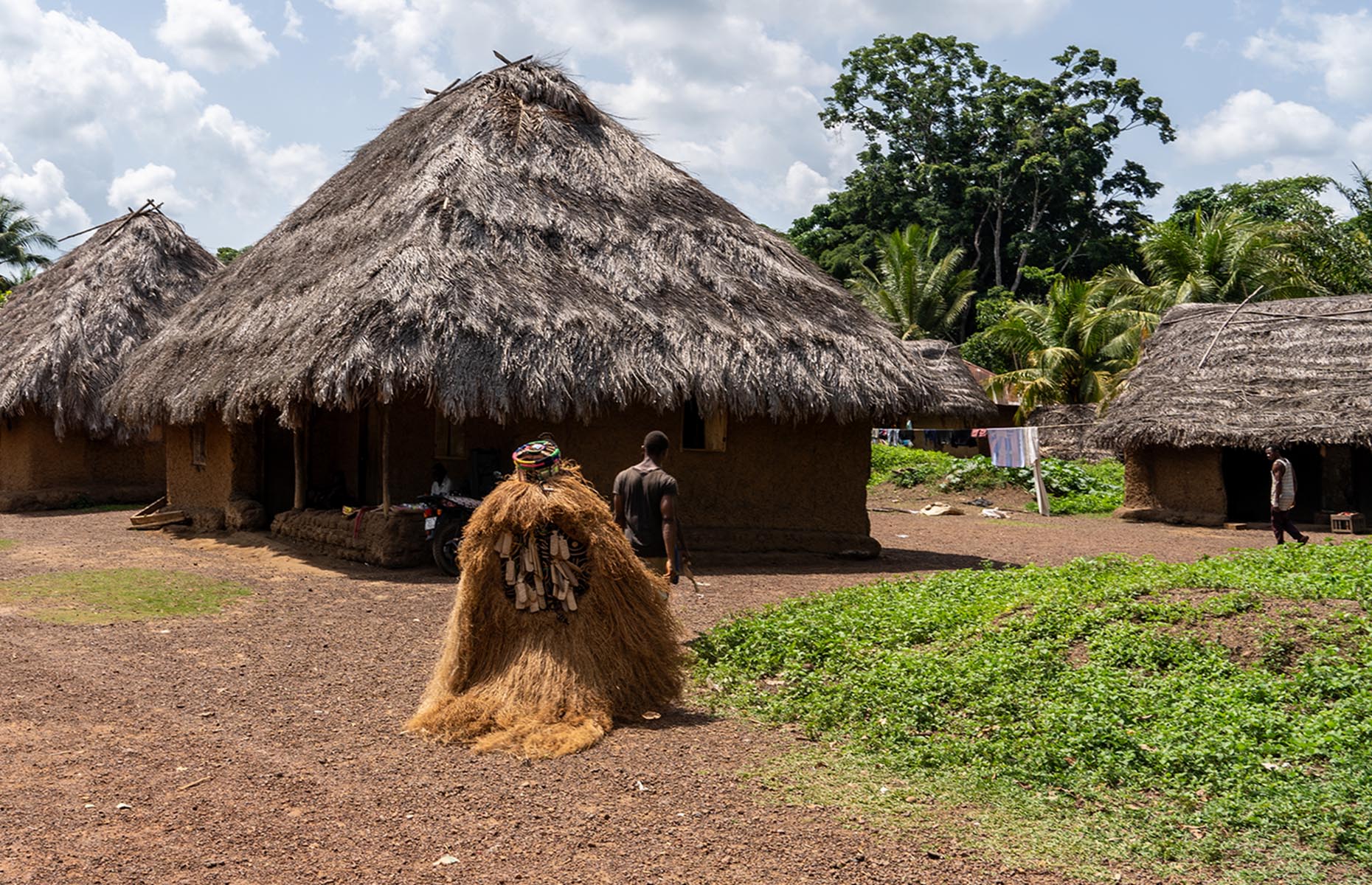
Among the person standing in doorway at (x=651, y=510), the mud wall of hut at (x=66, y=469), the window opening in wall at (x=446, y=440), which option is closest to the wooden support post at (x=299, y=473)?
the window opening in wall at (x=446, y=440)

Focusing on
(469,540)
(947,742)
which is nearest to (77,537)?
(469,540)

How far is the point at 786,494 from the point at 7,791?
9399 mm

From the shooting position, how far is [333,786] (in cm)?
484

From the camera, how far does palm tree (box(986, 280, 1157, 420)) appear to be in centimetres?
2753

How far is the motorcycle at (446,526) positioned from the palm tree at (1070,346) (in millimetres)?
19523

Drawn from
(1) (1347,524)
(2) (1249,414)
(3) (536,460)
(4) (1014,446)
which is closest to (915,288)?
(4) (1014,446)

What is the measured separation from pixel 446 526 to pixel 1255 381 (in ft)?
46.0

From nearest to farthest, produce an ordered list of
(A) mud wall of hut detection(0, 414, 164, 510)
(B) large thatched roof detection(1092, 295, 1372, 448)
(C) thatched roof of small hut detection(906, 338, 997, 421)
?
(B) large thatched roof detection(1092, 295, 1372, 448) < (A) mud wall of hut detection(0, 414, 164, 510) < (C) thatched roof of small hut detection(906, 338, 997, 421)

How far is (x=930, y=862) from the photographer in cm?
399

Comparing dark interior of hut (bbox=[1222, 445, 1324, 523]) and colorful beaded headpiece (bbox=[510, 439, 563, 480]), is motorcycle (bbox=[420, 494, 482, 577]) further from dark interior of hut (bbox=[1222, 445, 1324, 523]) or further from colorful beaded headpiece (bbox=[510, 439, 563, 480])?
dark interior of hut (bbox=[1222, 445, 1324, 523])

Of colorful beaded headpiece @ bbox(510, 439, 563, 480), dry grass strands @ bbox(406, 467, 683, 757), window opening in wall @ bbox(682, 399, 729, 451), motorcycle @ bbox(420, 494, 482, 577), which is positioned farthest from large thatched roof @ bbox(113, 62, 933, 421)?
dry grass strands @ bbox(406, 467, 683, 757)

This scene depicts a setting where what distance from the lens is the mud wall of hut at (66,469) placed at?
1875cm

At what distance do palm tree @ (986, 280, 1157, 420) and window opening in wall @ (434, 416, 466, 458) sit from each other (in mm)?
17919

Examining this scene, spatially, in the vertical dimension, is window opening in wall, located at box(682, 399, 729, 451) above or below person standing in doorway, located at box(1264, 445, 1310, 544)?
above
